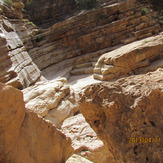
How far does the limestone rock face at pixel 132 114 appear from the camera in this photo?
5.49 feet

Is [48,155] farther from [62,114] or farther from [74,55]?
[74,55]

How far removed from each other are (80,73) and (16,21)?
21.5ft

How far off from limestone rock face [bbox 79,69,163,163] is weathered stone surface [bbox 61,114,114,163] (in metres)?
1.82

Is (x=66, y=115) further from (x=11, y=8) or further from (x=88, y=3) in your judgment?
(x=88, y=3)

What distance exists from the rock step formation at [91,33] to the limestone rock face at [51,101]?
6.03 meters

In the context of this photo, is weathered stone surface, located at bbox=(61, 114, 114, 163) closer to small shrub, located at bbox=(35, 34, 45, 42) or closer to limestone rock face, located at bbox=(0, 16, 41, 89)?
limestone rock face, located at bbox=(0, 16, 41, 89)

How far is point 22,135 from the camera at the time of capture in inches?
83.7

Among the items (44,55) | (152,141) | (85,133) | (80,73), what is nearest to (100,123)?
(152,141)

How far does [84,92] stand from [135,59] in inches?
273

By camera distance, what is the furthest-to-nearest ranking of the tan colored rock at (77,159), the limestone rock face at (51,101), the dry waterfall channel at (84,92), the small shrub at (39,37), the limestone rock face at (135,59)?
the small shrub at (39,37), the limestone rock face at (135,59), the limestone rock face at (51,101), the tan colored rock at (77,159), the dry waterfall channel at (84,92)

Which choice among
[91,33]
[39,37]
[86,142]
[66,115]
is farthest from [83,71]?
[86,142]
